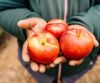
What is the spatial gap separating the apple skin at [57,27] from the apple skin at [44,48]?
0.06 metres

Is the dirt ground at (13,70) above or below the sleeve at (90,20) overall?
below

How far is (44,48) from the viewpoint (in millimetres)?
1001

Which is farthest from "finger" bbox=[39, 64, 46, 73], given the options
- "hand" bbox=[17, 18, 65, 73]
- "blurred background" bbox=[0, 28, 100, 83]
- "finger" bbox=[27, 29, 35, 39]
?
"blurred background" bbox=[0, 28, 100, 83]

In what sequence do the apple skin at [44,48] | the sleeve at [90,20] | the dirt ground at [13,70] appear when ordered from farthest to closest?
the dirt ground at [13,70] → the sleeve at [90,20] → the apple skin at [44,48]

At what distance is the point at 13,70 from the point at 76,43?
5.17 ft

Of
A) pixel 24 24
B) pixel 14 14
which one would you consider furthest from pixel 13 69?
pixel 24 24

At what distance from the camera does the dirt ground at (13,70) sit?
2404 mm

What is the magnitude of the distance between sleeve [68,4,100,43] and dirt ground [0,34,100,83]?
1.16 metres

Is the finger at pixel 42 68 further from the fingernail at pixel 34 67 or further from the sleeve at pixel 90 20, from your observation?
the sleeve at pixel 90 20

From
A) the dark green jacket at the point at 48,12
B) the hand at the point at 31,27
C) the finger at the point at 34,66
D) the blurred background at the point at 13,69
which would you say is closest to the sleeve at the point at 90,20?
the dark green jacket at the point at 48,12

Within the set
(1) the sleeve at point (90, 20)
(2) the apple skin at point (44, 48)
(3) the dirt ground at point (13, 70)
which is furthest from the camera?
(3) the dirt ground at point (13, 70)

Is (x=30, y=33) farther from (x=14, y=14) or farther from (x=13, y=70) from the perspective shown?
(x=13, y=70)

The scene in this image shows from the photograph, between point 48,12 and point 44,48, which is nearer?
point 44,48

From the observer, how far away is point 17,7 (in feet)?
4.16
